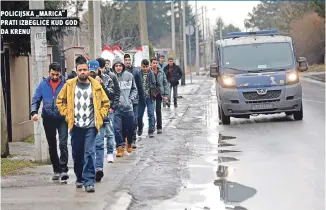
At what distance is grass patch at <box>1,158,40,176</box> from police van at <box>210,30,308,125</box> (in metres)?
7.25

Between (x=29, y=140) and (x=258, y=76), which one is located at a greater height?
(x=258, y=76)

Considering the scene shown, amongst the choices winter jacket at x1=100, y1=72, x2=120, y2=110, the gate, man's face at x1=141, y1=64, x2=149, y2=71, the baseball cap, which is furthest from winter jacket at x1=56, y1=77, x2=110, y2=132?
the gate

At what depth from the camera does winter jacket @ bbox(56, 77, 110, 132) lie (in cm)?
902

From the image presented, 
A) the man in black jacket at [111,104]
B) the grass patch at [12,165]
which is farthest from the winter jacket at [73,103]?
the grass patch at [12,165]

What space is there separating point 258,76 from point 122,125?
6000 mm

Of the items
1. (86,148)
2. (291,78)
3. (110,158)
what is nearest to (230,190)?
(86,148)

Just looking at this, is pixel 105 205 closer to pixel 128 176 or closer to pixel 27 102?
pixel 128 176

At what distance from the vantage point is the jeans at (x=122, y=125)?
12.7 m

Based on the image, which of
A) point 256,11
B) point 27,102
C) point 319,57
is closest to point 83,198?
point 27,102

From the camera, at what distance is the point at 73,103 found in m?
9.02

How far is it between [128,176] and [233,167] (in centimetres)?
Answer: 184

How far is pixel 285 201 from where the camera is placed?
8570mm

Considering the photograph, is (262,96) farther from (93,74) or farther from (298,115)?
(93,74)

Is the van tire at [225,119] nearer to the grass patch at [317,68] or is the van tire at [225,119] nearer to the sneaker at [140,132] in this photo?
the sneaker at [140,132]
